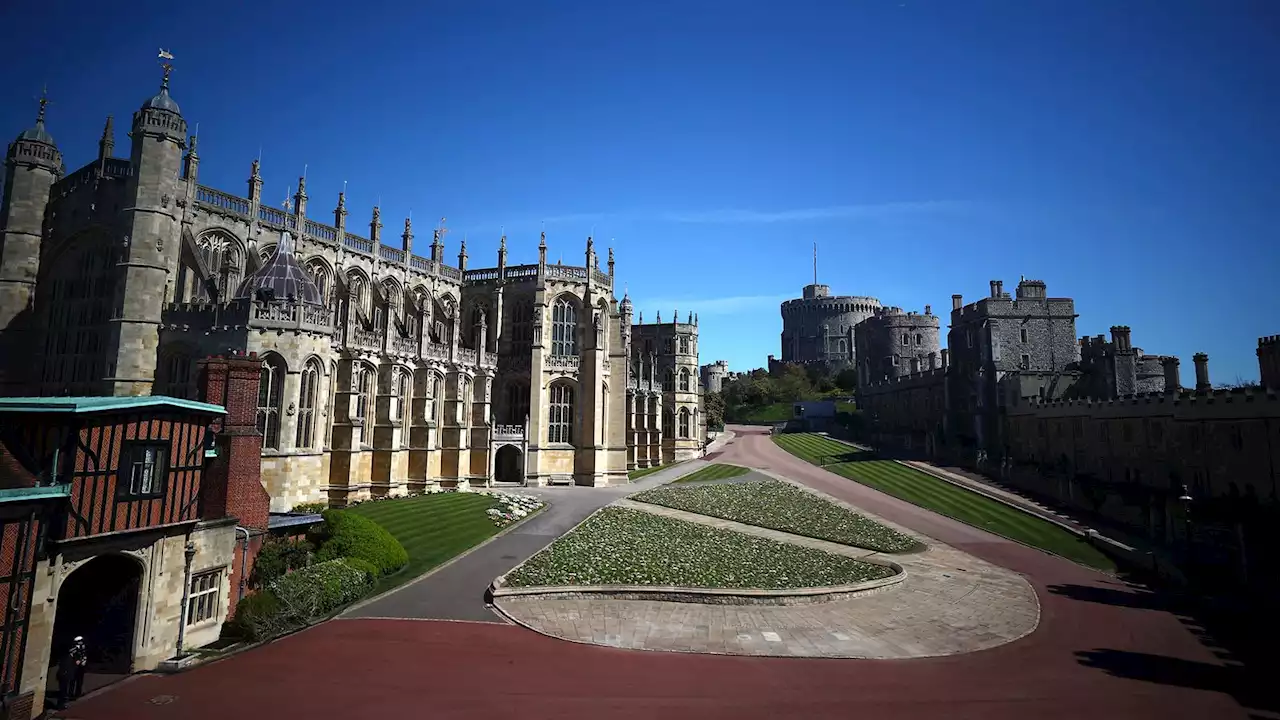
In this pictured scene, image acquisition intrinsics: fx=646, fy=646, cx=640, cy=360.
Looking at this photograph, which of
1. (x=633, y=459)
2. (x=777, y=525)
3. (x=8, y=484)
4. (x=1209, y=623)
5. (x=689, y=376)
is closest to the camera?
(x=8, y=484)

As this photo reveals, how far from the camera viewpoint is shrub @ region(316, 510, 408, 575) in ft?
70.1

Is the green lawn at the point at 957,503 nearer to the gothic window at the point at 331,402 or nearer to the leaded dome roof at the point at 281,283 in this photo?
the gothic window at the point at 331,402

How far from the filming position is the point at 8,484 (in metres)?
11.8

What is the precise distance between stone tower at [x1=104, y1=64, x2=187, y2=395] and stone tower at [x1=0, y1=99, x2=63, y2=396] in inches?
283

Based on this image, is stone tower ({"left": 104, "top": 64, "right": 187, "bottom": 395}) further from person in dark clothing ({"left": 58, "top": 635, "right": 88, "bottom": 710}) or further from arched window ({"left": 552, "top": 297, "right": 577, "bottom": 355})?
arched window ({"left": 552, "top": 297, "right": 577, "bottom": 355})

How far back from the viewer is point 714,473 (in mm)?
54656

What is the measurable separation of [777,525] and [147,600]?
26805mm

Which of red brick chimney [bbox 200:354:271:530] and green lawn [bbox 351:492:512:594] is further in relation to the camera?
green lawn [bbox 351:492:512:594]

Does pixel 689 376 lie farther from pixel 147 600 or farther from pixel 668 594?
pixel 147 600

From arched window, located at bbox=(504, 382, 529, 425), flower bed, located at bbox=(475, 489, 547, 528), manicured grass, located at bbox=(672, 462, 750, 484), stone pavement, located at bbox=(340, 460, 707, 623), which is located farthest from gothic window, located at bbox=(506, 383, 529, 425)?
manicured grass, located at bbox=(672, 462, 750, 484)

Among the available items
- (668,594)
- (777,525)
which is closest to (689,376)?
(777,525)

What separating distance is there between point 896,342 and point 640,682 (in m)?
82.1

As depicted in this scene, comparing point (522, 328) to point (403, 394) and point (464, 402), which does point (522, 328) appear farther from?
point (403, 394)

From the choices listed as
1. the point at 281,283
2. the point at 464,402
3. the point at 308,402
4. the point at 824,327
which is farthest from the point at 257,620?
the point at 824,327
